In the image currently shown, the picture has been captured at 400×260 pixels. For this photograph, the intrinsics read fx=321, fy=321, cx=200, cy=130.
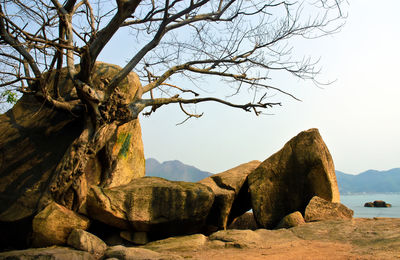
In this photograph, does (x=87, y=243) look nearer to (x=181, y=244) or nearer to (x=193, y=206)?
(x=181, y=244)

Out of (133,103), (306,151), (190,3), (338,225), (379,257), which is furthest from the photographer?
(133,103)

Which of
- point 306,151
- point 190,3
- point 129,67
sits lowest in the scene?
point 306,151

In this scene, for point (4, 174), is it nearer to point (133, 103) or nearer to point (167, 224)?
point (133, 103)

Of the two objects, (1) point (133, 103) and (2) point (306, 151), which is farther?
(1) point (133, 103)

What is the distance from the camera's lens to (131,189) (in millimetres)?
7523

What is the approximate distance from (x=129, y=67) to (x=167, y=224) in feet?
13.3

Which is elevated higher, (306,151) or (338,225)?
(306,151)

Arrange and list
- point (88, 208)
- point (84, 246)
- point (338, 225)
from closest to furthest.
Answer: point (84, 246) < point (338, 225) < point (88, 208)

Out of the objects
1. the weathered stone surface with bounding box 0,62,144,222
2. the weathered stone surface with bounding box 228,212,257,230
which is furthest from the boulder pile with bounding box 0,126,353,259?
the weathered stone surface with bounding box 228,212,257,230

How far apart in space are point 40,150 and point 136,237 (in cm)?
367

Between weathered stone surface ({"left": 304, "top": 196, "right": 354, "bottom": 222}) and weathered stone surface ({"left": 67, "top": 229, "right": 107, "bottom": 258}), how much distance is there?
4.59 meters

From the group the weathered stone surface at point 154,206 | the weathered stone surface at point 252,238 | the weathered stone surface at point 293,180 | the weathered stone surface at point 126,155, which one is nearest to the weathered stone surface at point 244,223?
the weathered stone surface at point 293,180

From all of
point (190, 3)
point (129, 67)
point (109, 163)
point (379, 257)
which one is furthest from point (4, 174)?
point (379, 257)

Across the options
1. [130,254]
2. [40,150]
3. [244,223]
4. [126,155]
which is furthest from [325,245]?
[40,150]
